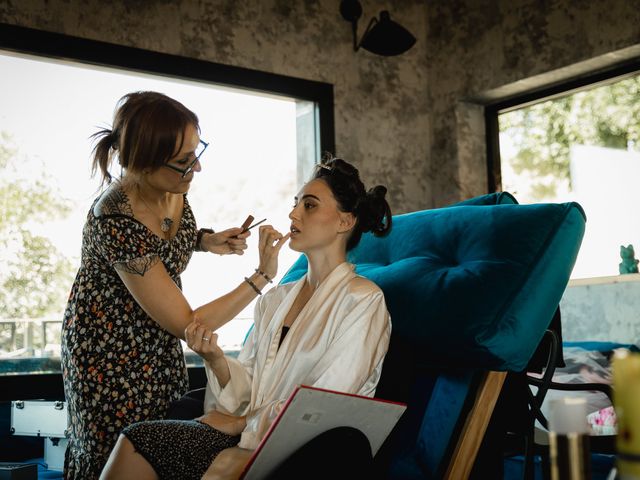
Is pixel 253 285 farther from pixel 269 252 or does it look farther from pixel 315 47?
pixel 315 47

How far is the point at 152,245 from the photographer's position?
1.79 meters

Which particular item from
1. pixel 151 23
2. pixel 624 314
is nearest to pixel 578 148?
pixel 624 314

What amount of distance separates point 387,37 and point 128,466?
2536 mm

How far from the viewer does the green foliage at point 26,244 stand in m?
2.89

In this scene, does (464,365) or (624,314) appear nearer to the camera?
(464,365)

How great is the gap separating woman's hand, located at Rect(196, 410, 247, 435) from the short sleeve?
1.24 ft

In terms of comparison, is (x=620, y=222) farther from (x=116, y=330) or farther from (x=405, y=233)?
(x=116, y=330)

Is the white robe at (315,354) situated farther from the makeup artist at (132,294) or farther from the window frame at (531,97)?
the window frame at (531,97)

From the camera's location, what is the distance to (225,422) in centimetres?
167

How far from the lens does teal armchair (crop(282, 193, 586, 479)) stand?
159 centimetres

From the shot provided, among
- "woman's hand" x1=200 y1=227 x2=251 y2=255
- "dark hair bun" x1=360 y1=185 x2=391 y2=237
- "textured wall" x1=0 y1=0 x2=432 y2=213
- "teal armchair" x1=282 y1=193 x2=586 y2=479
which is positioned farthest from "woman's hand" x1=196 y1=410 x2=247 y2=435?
"textured wall" x1=0 y1=0 x2=432 y2=213

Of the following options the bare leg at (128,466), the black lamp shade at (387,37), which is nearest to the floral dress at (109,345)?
the bare leg at (128,466)

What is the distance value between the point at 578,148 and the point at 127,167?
2492 millimetres

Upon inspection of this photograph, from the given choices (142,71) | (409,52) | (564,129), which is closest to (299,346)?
(142,71)
